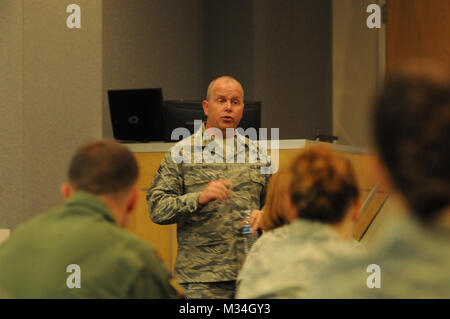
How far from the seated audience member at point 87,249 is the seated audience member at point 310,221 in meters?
0.25

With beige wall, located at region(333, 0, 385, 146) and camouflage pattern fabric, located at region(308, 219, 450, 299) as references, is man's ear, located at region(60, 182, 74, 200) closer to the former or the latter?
camouflage pattern fabric, located at region(308, 219, 450, 299)

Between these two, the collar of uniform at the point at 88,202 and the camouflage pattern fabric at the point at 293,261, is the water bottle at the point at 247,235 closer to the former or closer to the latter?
the camouflage pattern fabric at the point at 293,261

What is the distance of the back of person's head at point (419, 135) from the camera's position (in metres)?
0.79

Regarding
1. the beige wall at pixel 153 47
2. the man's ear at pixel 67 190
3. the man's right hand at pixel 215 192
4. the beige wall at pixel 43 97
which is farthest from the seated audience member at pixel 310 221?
the beige wall at pixel 153 47

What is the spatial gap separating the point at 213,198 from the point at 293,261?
852 millimetres

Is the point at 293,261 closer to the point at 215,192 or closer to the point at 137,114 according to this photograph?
the point at 215,192

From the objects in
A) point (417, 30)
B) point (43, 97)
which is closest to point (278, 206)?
point (43, 97)

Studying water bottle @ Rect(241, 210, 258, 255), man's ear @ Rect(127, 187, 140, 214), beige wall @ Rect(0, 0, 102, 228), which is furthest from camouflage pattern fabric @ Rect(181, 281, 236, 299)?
beige wall @ Rect(0, 0, 102, 228)

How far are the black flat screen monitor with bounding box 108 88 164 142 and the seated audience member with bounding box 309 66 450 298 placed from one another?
10.6 ft

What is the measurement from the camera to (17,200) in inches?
122

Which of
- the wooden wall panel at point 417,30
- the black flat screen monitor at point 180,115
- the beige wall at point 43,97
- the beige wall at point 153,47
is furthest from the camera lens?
the wooden wall panel at point 417,30

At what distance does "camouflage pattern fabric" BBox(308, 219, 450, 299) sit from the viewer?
0.81 meters

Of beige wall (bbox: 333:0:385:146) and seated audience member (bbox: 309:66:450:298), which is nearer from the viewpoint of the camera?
seated audience member (bbox: 309:66:450:298)
